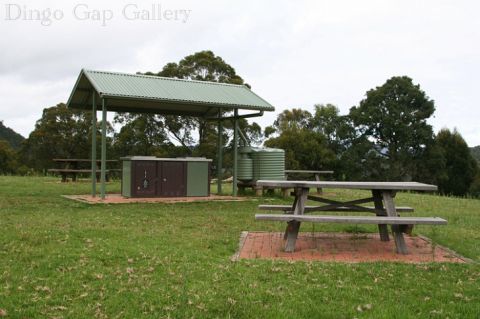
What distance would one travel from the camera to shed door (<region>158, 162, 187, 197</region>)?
1373cm

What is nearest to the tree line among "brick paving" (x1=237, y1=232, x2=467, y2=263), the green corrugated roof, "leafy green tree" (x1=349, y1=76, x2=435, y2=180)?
"leafy green tree" (x1=349, y1=76, x2=435, y2=180)

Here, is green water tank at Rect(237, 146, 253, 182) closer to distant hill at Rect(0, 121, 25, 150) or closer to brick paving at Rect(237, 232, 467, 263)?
brick paving at Rect(237, 232, 467, 263)

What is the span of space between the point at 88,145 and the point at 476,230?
31765 mm

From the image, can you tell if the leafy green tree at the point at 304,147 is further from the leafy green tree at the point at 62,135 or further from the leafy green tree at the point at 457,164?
the leafy green tree at the point at 62,135

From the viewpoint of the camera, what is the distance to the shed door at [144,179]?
13.3 meters

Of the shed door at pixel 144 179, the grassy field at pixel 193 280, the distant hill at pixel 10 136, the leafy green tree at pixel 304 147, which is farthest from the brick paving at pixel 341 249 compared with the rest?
the distant hill at pixel 10 136

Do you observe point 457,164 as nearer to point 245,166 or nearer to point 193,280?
point 245,166

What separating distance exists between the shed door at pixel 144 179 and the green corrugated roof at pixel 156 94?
1.70 m

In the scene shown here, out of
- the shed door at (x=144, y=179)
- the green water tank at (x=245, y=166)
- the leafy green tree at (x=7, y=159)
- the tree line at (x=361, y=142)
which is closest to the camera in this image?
the shed door at (x=144, y=179)

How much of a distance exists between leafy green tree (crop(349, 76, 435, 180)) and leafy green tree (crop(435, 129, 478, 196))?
3.54 m

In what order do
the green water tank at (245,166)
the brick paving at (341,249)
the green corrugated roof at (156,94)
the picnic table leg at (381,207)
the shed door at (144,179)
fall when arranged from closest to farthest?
1. the brick paving at (341,249)
2. the picnic table leg at (381,207)
3. the green corrugated roof at (156,94)
4. the shed door at (144,179)
5. the green water tank at (245,166)

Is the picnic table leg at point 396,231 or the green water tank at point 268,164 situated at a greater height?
the green water tank at point 268,164

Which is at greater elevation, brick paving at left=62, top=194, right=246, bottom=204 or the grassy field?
brick paving at left=62, top=194, right=246, bottom=204

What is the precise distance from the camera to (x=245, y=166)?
50.8ft
